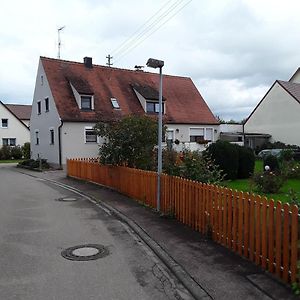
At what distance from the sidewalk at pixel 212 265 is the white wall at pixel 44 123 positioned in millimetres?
21602

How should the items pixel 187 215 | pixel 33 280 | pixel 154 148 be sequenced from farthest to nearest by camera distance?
1. pixel 154 148
2. pixel 187 215
3. pixel 33 280

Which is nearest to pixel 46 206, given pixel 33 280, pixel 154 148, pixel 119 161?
pixel 119 161

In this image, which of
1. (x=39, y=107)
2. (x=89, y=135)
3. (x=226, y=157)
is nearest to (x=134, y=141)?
(x=226, y=157)

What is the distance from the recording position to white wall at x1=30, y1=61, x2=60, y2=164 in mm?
30125

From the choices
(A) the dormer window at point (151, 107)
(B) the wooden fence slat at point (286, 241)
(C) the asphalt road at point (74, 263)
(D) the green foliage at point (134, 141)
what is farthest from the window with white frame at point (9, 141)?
(B) the wooden fence slat at point (286, 241)

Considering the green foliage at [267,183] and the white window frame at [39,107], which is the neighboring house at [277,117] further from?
the green foliage at [267,183]

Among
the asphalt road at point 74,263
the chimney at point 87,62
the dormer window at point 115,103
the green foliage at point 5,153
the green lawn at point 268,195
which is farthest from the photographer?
the green foliage at point 5,153

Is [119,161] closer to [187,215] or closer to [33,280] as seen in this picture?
[187,215]

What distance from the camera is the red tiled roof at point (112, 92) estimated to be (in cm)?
3017

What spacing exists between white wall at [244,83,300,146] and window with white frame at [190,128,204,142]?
1100 centimetres

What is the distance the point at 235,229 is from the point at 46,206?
741cm

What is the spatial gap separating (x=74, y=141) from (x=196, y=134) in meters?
11.6

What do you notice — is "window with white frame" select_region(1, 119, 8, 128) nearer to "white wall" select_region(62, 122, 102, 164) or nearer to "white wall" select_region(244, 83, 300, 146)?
"white wall" select_region(62, 122, 102, 164)

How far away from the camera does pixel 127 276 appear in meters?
5.82
